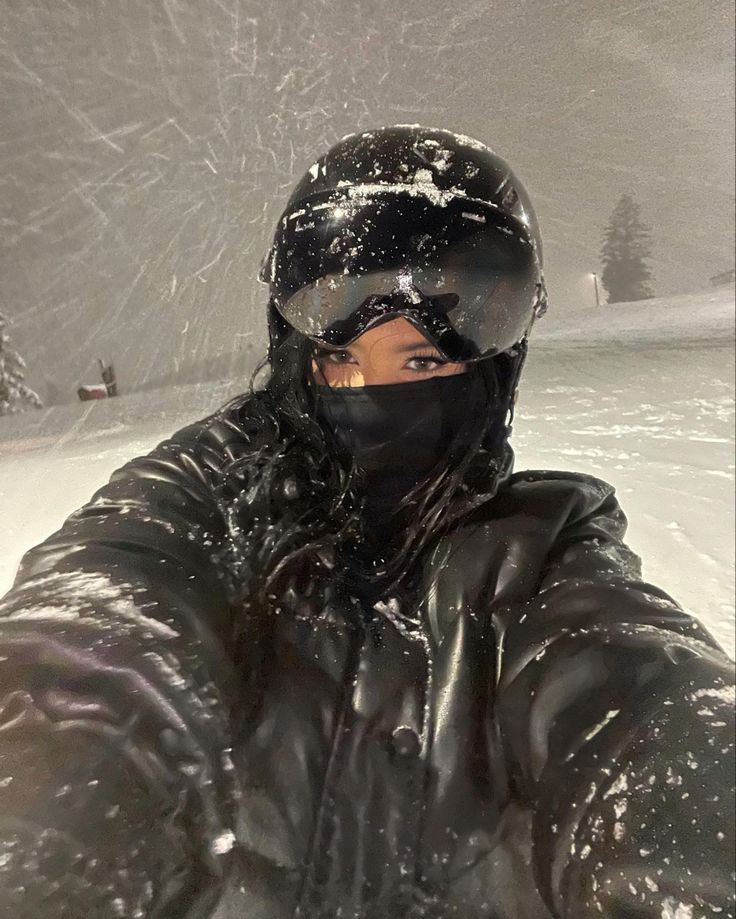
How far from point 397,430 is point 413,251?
24 cm

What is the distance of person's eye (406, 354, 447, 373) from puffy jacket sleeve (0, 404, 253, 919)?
38 cm

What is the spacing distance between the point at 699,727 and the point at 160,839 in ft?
1.57

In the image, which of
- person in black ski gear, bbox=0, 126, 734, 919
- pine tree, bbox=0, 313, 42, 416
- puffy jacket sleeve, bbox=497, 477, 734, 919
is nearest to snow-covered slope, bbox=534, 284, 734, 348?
person in black ski gear, bbox=0, 126, 734, 919

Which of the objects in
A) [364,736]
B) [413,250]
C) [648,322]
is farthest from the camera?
[648,322]

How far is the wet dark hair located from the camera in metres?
0.75

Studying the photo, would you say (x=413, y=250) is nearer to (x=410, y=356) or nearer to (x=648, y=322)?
(x=410, y=356)

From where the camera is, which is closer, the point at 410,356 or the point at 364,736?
the point at 364,736

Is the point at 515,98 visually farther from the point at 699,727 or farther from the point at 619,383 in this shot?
the point at 619,383

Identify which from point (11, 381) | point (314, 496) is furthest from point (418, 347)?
point (11, 381)

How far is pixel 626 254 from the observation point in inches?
64.5

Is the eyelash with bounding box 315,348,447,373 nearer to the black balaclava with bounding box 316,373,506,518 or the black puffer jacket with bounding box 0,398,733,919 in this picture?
the black balaclava with bounding box 316,373,506,518

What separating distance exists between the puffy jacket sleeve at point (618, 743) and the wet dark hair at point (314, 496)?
0.58 ft

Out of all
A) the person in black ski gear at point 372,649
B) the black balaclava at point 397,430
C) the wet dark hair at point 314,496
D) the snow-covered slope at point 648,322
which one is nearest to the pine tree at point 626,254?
the snow-covered slope at point 648,322

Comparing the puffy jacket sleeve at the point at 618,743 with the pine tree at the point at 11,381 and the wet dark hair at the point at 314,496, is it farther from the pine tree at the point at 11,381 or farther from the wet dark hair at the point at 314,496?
the pine tree at the point at 11,381
